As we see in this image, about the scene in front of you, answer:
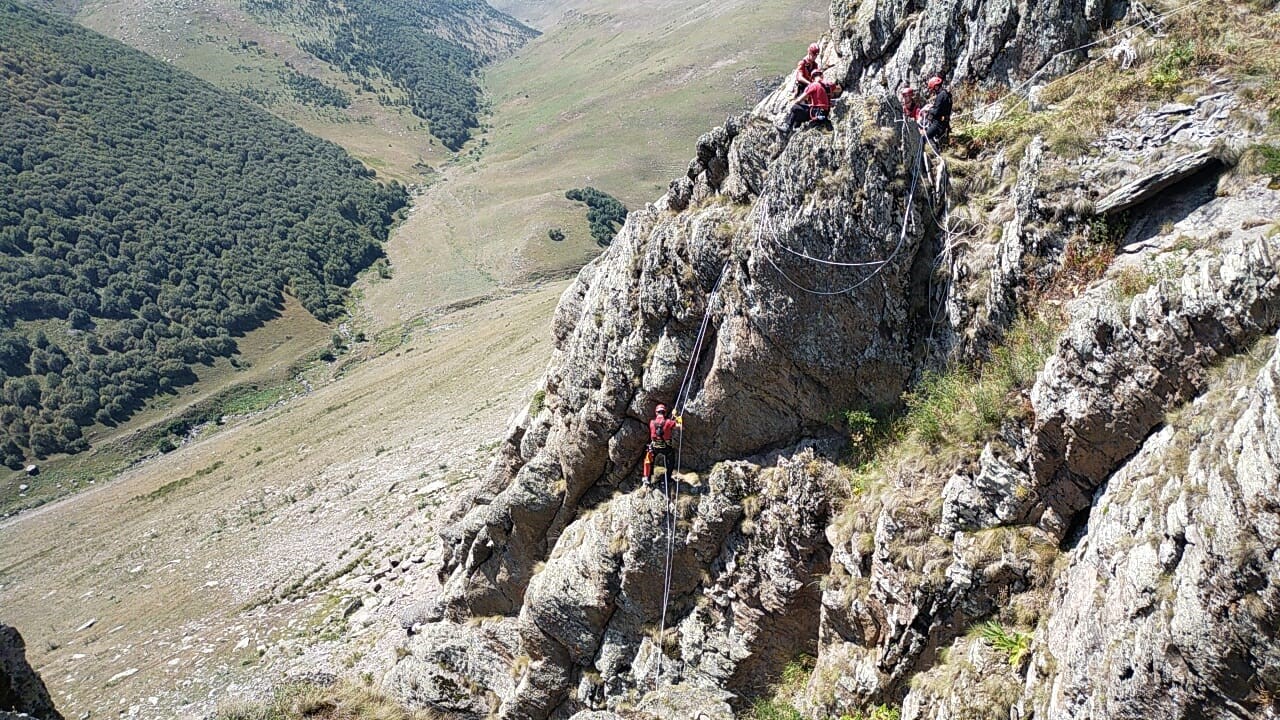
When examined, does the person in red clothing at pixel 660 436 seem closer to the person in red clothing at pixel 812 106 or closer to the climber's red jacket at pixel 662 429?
the climber's red jacket at pixel 662 429

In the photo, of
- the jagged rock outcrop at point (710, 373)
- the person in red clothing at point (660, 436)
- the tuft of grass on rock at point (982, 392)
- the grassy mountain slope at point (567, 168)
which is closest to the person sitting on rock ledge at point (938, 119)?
the jagged rock outcrop at point (710, 373)

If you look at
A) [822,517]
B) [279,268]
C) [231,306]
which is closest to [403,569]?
[822,517]

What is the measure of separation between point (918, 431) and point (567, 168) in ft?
471

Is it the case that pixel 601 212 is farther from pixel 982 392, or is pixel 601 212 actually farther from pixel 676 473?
pixel 982 392

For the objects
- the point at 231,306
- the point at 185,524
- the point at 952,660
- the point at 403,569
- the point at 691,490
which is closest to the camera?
the point at 952,660

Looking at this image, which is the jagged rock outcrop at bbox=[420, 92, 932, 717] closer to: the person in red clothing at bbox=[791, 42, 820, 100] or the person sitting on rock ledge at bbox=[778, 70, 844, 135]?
Answer: the person sitting on rock ledge at bbox=[778, 70, 844, 135]

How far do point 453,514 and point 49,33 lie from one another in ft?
645

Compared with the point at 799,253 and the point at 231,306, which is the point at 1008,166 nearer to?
the point at 799,253

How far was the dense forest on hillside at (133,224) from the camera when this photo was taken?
3366 inches

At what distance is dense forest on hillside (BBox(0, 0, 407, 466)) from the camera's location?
281 feet

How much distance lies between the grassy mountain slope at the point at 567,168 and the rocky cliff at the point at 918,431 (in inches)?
3308

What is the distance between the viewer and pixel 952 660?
9.49 metres

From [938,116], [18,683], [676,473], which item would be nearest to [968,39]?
[938,116]

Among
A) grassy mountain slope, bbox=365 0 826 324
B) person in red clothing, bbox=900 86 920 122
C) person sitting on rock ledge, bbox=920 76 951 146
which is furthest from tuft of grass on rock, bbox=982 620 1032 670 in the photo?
grassy mountain slope, bbox=365 0 826 324
